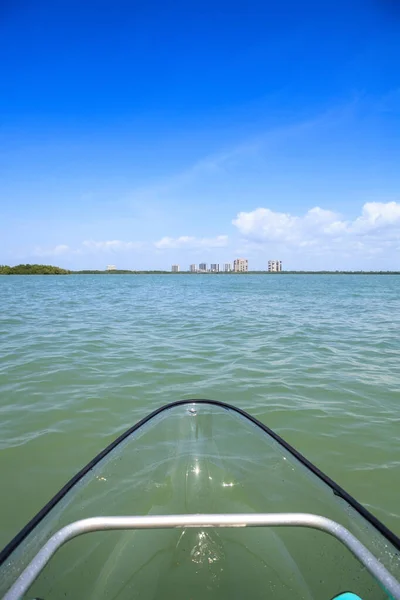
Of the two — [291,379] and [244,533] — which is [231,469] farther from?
[291,379]

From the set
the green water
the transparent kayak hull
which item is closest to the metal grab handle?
the transparent kayak hull

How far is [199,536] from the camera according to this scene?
90.0 inches

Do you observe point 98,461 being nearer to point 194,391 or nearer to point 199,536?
point 199,536

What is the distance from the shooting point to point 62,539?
170cm

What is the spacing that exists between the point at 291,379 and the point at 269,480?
4.13m

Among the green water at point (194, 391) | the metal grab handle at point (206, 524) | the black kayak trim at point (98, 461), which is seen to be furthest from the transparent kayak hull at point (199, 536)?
the green water at point (194, 391)

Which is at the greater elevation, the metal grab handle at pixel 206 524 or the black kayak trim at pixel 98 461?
the metal grab handle at pixel 206 524

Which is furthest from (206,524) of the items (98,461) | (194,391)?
(194,391)

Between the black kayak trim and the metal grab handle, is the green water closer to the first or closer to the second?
the black kayak trim

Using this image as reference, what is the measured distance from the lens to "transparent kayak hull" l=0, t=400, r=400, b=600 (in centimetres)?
194

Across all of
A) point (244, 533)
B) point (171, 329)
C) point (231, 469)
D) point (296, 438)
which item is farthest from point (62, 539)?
point (171, 329)

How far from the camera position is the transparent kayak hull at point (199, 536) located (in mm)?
1940

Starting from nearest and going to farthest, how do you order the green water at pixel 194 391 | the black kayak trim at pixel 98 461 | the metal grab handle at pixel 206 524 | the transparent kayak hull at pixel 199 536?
the metal grab handle at pixel 206 524 → the black kayak trim at pixel 98 461 → the transparent kayak hull at pixel 199 536 → the green water at pixel 194 391

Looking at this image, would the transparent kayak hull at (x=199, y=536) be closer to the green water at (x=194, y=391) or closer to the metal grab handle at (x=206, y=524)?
the metal grab handle at (x=206, y=524)
